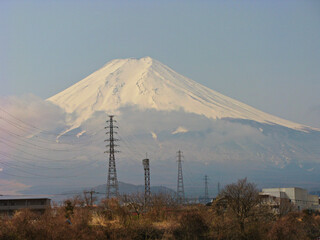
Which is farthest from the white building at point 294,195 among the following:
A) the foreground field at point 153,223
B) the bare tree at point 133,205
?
the bare tree at point 133,205

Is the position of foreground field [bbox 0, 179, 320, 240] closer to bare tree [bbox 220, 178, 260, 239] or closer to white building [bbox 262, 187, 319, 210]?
bare tree [bbox 220, 178, 260, 239]

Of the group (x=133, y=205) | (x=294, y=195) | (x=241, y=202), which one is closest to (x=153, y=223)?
(x=133, y=205)

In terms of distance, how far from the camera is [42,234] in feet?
82.3

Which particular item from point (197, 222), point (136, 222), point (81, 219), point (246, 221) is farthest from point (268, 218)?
point (81, 219)

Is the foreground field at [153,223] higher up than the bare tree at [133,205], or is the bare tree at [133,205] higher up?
the bare tree at [133,205]

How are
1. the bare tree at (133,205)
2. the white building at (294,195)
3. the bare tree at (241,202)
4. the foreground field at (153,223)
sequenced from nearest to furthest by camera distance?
the foreground field at (153,223), the bare tree at (133,205), the bare tree at (241,202), the white building at (294,195)

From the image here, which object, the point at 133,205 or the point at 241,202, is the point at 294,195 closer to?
the point at 241,202

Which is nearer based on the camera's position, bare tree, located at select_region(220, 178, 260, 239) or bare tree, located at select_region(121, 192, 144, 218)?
bare tree, located at select_region(121, 192, 144, 218)

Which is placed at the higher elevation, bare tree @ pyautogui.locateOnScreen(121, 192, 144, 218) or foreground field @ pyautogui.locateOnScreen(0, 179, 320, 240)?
bare tree @ pyautogui.locateOnScreen(121, 192, 144, 218)

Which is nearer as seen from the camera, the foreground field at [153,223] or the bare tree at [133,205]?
the foreground field at [153,223]

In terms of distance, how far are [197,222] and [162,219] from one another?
2.54 meters

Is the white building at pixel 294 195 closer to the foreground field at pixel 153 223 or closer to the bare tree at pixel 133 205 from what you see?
the foreground field at pixel 153 223

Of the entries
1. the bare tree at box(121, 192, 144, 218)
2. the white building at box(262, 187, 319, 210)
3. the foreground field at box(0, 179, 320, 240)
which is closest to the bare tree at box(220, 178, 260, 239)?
the foreground field at box(0, 179, 320, 240)

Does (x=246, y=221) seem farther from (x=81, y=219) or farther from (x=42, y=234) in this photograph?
(x=42, y=234)
